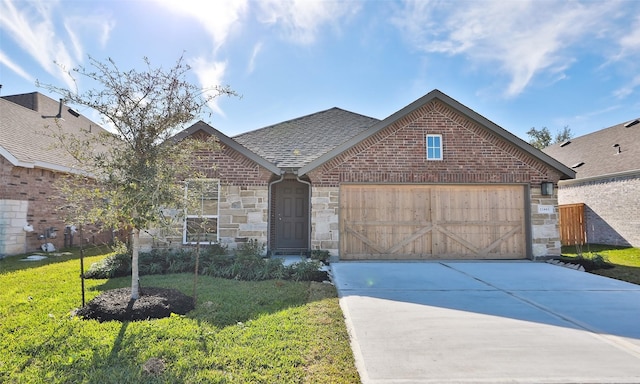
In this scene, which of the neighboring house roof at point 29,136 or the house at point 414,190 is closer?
the house at point 414,190

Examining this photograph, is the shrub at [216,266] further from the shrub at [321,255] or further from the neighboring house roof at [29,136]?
the neighboring house roof at [29,136]

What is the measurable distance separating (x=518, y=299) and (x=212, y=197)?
7.56 meters

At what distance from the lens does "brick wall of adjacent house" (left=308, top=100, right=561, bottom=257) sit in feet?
30.8

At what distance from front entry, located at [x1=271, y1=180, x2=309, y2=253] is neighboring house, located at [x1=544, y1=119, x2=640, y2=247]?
38.9ft

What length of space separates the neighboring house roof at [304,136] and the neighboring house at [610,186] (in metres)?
10.1

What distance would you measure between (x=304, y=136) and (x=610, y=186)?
12719 mm

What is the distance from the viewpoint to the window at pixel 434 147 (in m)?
9.55

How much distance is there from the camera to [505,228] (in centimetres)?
960

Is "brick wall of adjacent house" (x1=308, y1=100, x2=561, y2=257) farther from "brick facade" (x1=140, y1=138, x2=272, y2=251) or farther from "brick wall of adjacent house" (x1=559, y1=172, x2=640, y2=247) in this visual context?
"brick wall of adjacent house" (x1=559, y1=172, x2=640, y2=247)

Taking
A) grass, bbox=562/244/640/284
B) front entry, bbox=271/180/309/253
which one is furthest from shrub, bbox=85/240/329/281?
grass, bbox=562/244/640/284

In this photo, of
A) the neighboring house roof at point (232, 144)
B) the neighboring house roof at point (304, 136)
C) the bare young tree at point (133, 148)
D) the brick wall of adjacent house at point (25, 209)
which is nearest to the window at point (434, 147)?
the neighboring house roof at point (304, 136)

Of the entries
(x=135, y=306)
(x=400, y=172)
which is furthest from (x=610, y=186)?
(x=135, y=306)

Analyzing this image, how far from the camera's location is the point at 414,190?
955 cm

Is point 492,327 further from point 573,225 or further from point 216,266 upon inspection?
point 573,225
